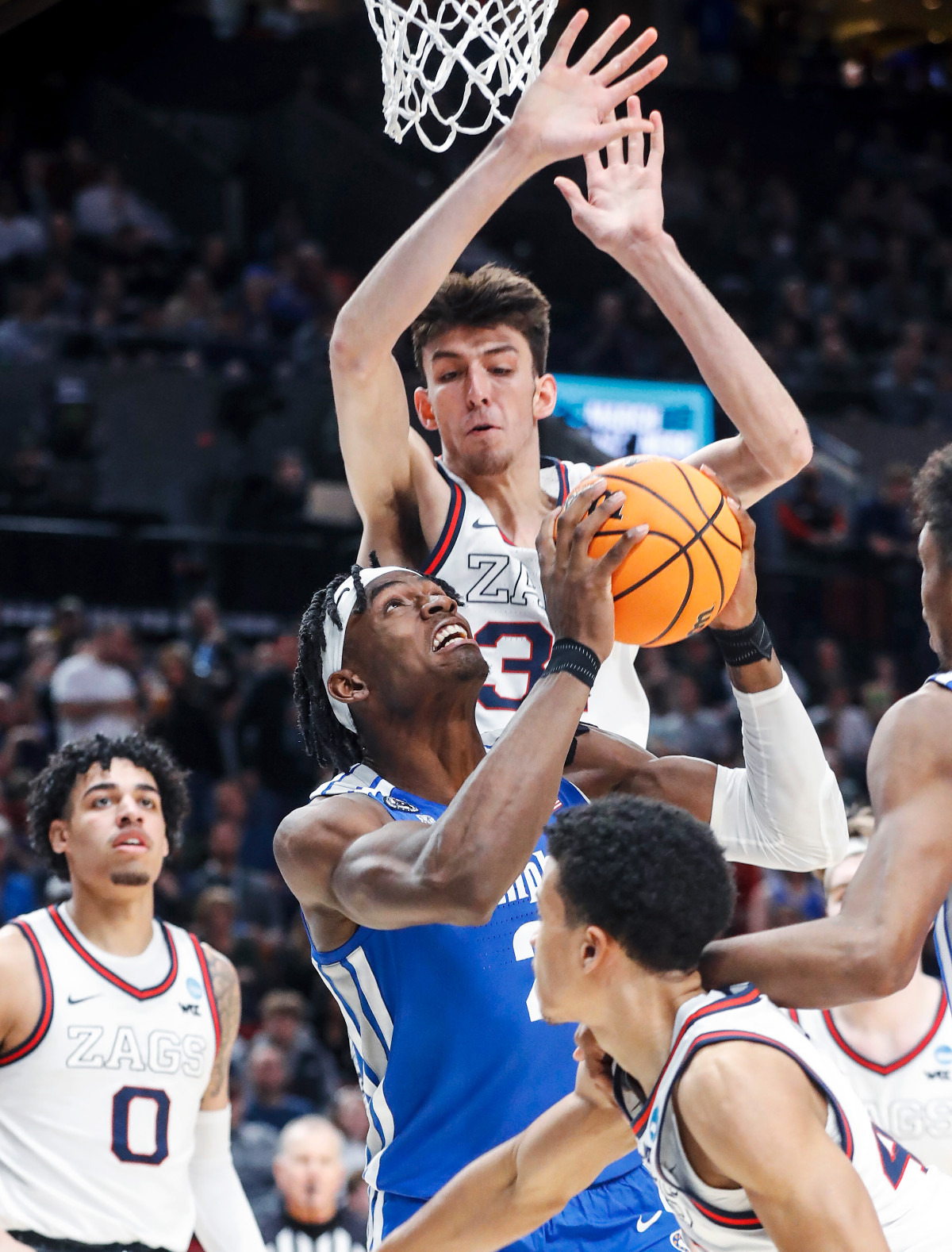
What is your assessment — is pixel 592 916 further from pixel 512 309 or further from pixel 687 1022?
pixel 512 309

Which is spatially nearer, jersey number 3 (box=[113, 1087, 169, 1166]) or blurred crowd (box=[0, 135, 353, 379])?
jersey number 3 (box=[113, 1087, 169, 1166])

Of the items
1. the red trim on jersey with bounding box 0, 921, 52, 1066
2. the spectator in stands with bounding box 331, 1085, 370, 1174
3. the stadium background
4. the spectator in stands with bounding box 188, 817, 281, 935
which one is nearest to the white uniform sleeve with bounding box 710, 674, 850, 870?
the red trim on jersey with bounding box 0, 921, 52, 1066

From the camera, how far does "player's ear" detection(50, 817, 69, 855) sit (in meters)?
5.43

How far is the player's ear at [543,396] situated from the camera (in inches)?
171

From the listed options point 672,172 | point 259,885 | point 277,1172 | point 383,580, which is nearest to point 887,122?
point 672,172

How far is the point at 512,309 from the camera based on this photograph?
13.8 ft

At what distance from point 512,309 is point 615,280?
1230 centimetres

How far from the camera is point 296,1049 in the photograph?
8383 mm

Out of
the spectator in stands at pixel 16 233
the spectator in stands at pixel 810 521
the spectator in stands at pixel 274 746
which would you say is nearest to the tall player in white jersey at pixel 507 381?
the spectator in stands at pixel 274 746

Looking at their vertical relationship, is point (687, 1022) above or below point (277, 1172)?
above

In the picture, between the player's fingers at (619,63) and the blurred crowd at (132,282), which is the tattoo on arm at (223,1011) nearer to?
the player's fingers at (619,63)

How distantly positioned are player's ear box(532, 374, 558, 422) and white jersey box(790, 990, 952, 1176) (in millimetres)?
2078

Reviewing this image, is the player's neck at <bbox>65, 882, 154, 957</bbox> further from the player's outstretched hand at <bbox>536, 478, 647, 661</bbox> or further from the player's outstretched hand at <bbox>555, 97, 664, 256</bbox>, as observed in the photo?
the player's outstretched hand at <bbox>536, 478, 647, 661</bbox>

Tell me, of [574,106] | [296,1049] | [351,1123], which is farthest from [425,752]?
[296,1049]
